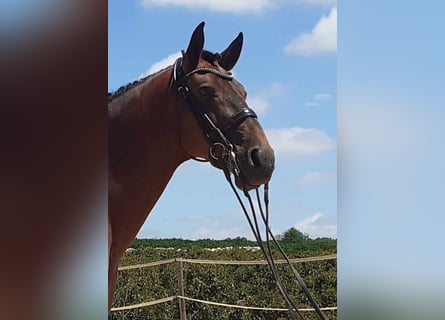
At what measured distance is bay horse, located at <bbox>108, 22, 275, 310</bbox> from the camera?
81.6 inches

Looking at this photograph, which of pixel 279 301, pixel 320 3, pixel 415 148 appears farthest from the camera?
pixel 279 301

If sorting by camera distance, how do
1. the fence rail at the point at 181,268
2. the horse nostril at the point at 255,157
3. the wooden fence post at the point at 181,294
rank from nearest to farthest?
1. the horse nostril at the point at 255,157
2. the fence rail at the point at 181,268
3. the wooden fence post at the point at 181,294

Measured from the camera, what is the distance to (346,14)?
2.04m

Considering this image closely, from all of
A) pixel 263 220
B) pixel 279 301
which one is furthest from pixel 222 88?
pixel 279 301

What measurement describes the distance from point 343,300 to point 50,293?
102cm

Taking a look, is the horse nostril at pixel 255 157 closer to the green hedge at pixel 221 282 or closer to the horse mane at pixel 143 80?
the horse mane at pixel 143 80

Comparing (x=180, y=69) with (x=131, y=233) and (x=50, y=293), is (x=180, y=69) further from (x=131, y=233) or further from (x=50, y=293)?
(x=50, y=293)

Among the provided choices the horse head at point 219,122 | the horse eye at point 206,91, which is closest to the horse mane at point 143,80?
the horse head at point 219,122

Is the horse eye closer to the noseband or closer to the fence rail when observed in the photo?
the noseband

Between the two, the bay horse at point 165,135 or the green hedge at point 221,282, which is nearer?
the bay horse at point 165,135

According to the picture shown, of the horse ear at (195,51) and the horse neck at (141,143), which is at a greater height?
the horse ear at (195,51)

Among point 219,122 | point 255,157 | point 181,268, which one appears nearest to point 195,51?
point 219,122

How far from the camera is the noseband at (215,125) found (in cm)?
204

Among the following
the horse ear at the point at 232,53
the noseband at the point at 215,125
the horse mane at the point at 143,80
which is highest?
the horse ear at the point at 232,53
